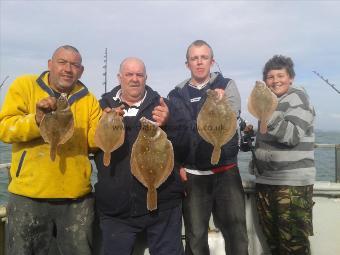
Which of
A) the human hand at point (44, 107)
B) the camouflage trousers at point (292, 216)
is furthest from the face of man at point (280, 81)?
the human hand at point (44, 107)

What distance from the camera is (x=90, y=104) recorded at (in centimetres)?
404

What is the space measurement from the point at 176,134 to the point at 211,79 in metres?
0.85

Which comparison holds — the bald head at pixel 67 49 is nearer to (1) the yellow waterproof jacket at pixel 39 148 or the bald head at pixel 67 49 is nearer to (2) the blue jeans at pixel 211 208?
(1) the yellow waterproof jacket at pixel 39 148

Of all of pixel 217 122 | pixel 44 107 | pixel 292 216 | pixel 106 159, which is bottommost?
pixel 292 216

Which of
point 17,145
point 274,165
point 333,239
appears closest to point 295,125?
point 274,165

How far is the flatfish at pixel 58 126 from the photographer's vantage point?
3.47m

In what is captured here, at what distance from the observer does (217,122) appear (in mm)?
3553

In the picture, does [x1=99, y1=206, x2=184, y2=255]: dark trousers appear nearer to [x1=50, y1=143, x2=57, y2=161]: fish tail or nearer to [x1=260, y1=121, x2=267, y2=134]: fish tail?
[x1=50, y1=143, x2=57, y2=161]: fish tail

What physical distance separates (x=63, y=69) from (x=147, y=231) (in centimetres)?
191

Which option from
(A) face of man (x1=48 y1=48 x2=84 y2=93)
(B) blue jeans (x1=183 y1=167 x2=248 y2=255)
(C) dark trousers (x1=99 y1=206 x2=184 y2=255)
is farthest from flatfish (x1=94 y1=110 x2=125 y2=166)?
(B) blue jeans (x1=183 y1=167 x2=248 y2=255)

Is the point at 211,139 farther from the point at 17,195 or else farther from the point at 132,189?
the point at 17,195

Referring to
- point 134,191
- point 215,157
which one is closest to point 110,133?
point 134,191

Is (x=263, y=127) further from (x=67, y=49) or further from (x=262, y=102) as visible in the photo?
(x=67, y=49)

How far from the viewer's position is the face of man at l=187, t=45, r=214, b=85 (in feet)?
13.8
